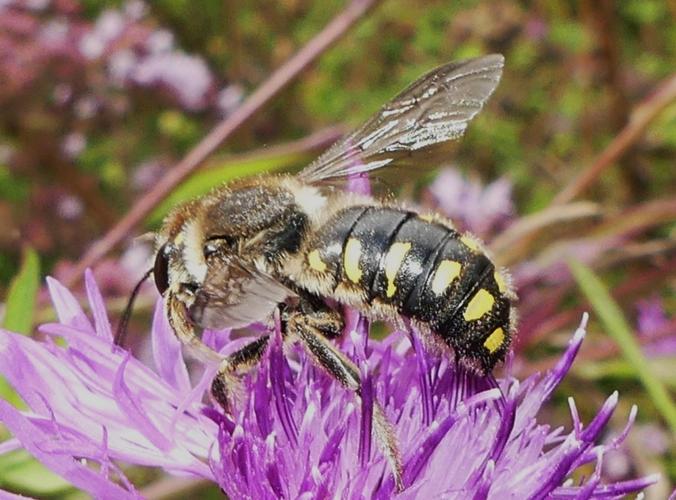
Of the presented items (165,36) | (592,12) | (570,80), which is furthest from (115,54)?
(570,80)

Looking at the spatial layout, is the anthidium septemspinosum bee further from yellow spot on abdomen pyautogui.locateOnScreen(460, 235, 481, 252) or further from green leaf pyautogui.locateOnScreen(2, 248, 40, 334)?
green leaf pyautogui.locateOnScreen(2, 248, 40, 334)

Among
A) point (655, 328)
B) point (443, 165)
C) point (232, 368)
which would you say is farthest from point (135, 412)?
point (655, 328)

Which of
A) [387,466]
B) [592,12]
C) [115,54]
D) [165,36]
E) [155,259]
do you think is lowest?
[387,466]

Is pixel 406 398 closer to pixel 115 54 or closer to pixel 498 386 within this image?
pixel 498 386

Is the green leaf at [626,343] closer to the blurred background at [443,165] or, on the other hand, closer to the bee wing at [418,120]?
the blurred background at [443,165]

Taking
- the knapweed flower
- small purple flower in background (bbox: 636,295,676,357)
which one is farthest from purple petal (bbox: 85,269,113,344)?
small purple flower in background (bbox: 636,295,676,357)

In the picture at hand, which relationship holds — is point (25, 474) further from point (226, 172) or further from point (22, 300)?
point (226, 172)
